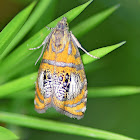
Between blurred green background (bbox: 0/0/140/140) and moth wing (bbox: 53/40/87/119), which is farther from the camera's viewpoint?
blurred green background (bbox: 0/0/140/140)

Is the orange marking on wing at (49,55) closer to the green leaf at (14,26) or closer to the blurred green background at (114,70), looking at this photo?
the blurred green background at (114,70)

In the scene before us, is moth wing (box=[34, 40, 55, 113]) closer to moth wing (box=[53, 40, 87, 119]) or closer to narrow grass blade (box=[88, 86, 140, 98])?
moth wing (box=[53, 40, 87, 119])

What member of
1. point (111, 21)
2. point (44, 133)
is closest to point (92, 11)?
point (111, 21)

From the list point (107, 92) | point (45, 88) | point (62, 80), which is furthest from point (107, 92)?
point (45, 88)

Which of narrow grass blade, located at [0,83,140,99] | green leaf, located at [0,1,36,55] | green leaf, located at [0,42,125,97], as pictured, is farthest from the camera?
narrow grass blade, located at [0,83,140,99]

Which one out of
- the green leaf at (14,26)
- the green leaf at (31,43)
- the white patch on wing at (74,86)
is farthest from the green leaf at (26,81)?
the white patch on wing at (74,86)

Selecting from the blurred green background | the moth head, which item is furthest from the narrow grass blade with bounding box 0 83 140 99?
the moth head

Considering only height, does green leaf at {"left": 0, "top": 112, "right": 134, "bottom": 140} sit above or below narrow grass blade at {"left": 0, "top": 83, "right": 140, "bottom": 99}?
below
